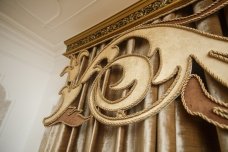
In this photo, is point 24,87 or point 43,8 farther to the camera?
point 24,87

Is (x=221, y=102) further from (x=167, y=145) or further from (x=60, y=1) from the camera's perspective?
(x=60, y=1)

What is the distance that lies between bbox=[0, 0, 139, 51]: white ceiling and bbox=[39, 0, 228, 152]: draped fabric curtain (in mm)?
367

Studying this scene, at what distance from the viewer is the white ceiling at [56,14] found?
48.7 inches

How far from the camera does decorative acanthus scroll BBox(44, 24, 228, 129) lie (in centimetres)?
58

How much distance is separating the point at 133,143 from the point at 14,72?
1220 millimetres

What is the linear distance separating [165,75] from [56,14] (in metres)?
1.00

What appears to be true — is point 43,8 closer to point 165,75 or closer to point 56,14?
point 56,14

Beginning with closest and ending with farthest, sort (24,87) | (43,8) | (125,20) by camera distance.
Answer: (125,20)
(43,8)
(24,87)

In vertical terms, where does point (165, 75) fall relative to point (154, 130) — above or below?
above

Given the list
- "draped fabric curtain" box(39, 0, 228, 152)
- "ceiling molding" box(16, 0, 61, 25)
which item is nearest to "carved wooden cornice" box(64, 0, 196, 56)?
"draped fabric curtain" box(39, 0, 228, 152)

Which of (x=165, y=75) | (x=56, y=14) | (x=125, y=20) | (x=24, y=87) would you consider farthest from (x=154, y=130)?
(x=24, y=87)

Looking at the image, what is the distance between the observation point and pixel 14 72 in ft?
4.92

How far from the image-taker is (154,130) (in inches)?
25.7

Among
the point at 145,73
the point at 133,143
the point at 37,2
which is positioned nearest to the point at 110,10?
the point at 37,2
